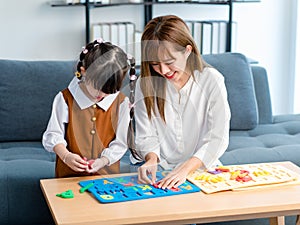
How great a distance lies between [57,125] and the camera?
2.14m

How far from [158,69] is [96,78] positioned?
185mm

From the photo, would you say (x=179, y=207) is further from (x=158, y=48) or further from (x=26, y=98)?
(x=26, y=98)

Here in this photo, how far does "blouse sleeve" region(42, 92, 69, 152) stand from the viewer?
2.13 meters

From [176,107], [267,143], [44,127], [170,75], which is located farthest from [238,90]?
[170,75]

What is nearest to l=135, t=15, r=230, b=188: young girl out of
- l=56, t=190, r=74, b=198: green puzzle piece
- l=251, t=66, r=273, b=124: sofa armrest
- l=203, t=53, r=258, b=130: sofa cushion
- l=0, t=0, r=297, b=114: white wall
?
l=56, t=190, r=74, b=198: green puzzle piece

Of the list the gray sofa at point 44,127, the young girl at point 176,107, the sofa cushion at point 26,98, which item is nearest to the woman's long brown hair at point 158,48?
the young girl at point 176,107

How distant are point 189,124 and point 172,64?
0.25 meters

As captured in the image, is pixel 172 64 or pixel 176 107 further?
pixel 176 107

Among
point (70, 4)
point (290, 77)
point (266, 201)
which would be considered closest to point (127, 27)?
point (70, 4)

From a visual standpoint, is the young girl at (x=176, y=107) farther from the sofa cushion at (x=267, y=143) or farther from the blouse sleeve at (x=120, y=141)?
the sofa cushion at (x=267, y=143)

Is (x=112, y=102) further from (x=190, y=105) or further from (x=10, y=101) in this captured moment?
(x=10, y=101)

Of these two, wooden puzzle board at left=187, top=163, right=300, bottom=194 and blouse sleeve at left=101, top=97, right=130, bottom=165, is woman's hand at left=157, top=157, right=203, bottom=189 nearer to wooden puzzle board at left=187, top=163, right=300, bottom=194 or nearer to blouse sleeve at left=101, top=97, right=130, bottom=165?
wooden puzzle board at left=187, top=163, right=300, bottom=194

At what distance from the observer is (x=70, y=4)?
14.0 ft

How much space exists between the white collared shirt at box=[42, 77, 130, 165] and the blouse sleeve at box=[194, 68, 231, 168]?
0.85ft
